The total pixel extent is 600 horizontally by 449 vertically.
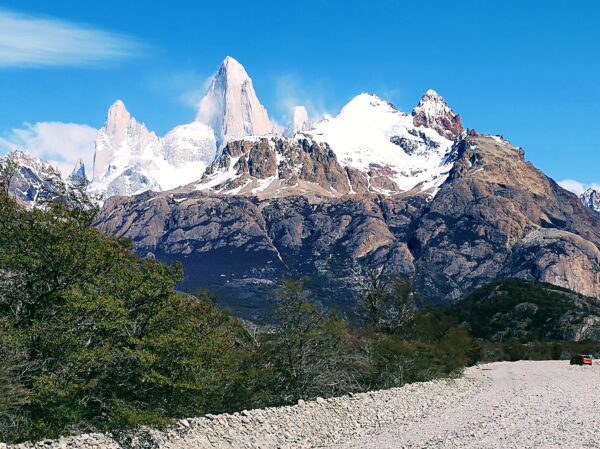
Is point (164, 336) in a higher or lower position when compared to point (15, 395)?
higher

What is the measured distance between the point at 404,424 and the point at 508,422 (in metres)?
4.89

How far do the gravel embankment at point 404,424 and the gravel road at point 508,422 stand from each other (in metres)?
0.04

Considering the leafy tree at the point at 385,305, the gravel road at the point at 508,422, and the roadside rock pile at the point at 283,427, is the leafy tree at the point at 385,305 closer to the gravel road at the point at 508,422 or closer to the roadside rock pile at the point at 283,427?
the gravel road at the point at 508,422

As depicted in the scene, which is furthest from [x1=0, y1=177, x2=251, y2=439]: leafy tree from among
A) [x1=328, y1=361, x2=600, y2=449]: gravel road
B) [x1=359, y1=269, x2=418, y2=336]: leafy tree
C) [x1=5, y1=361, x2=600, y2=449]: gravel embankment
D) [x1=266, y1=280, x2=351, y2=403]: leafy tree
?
[x1=359, y1=269, x2=418, y2=336]: leafy tree

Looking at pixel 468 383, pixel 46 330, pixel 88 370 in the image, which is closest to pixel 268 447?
pixel 88 370

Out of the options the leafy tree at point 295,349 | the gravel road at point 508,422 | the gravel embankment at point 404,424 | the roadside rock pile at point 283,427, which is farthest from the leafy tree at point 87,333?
the gravel road at point 508,422

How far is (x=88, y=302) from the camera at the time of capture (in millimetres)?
25094

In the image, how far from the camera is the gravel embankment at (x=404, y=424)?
25656mm

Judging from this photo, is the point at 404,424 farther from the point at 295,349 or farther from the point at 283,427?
the point at 295,349

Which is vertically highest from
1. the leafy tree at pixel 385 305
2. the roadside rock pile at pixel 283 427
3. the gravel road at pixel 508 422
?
the leafy tree at pixel 385 305

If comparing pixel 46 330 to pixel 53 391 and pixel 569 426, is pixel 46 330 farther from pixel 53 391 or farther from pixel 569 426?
pixel 569 426

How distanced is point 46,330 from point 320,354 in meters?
17.3

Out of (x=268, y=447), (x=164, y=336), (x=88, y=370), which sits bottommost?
(x=268, y=447)

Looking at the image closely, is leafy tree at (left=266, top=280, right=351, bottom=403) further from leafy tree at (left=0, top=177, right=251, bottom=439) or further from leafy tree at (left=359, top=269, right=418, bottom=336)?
leafy tree at (left=359, top=269, right=418, bottom=336)
